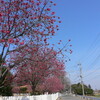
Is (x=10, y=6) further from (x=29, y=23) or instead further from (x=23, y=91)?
(x=23, y=91)

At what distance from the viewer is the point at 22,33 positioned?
10070 millimetres

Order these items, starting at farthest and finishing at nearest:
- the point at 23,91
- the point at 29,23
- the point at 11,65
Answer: the point at 23,91
the point at 11,65
the point at 29,23

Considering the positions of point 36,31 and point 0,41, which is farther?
point 36,31

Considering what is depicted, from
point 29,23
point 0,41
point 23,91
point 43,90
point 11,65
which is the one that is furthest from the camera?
point 23,91

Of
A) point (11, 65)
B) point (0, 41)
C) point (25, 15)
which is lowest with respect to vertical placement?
point (11, 65)

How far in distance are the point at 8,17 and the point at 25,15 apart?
78 cm

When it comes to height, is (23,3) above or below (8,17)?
above

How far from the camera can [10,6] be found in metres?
9.80

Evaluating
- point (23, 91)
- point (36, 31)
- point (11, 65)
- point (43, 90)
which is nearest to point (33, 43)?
point (36, 31)

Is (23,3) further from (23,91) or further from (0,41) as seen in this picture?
(23,91)

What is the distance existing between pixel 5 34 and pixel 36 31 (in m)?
1.47

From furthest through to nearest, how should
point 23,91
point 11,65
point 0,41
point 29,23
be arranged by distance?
point 23,91
point 11,65
point 29,23
point 0,41

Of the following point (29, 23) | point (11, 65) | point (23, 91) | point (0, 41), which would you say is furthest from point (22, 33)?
point (23, 91)

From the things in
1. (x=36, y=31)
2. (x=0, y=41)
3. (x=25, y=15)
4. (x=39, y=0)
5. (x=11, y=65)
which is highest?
(x=39, y=0)
